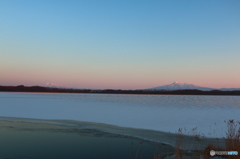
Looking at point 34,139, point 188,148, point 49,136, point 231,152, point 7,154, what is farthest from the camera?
point 49,136

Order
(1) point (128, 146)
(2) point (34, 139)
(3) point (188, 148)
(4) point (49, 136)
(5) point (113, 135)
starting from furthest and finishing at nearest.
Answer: (5) point (113, 135), (4) point (49, 136), (2) point (34, 139), (1) point (128, 146), (3) point (188, 148)

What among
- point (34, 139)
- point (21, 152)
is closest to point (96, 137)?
Result: point (34, 139)

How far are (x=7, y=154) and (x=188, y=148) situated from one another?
12.2 feet

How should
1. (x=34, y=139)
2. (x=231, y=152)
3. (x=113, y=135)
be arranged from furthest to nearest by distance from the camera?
(x=113, y=135)
(x=34, y=139)
(x=231, y=152)

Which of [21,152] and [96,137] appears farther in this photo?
[96,137]

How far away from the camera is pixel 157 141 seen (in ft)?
19.5

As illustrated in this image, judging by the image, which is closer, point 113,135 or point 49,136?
point 49,136

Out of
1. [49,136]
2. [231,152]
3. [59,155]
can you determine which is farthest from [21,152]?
[231,152]

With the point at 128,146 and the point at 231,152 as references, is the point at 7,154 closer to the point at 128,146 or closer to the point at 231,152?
the point at 128,146

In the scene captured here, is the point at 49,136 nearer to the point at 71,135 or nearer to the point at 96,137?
the point at 71,135

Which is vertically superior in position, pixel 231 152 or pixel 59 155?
pixel 231 152

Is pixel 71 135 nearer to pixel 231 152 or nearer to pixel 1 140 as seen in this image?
pixel 1 140

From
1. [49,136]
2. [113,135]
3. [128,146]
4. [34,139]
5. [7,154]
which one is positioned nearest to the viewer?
[7,154]

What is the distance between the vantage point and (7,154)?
455 cm
